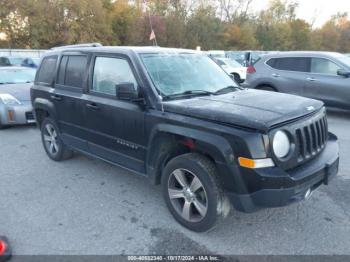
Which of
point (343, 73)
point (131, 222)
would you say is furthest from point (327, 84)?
point (131, 222)

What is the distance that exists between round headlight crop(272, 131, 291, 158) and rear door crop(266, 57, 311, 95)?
647 centimetres

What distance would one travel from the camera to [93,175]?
4824 millimetres

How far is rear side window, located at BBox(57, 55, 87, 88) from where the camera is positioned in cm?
447

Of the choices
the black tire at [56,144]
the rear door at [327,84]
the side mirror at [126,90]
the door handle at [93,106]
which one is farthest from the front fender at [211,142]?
the rear door at [327,84]

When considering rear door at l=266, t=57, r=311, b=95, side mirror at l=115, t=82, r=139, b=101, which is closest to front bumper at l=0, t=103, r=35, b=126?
side mirror at l=115, t=82, r=139, b=101

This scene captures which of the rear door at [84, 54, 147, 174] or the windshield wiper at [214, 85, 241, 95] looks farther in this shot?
the windshield wiper at [214, 85, 241, 95]

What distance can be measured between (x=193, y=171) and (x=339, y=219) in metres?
1.70

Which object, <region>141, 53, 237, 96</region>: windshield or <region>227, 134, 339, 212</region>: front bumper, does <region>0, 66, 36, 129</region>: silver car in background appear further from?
<region>227, 134, 339, 212</region>: front bumper

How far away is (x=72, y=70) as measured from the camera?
467 cm

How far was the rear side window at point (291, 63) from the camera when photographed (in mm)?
8836

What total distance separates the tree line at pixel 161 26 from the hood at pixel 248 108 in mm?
14282

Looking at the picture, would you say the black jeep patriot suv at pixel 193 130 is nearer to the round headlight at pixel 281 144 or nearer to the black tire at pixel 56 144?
the round headlight at pixel 281 144

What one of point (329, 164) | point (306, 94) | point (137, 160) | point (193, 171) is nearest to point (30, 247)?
point (137, 160)

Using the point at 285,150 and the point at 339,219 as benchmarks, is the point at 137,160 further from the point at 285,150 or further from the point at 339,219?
the point at 339,219
